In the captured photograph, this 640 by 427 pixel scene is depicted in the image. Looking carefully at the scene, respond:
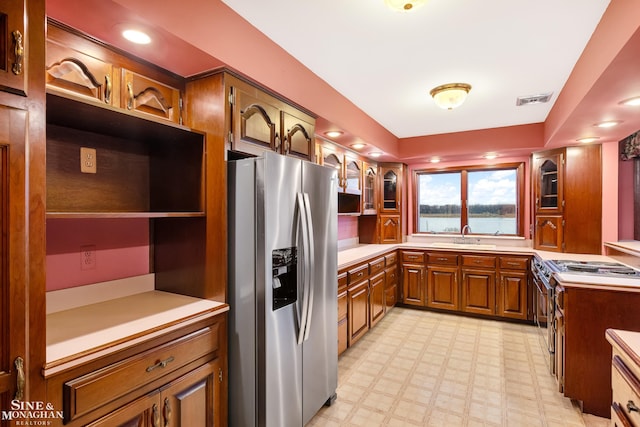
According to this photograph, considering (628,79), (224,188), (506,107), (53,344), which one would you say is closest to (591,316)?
(628,79)

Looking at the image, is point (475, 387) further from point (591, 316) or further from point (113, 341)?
point (113, 341)

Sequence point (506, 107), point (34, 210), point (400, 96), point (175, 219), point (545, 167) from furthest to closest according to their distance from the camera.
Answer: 1. point (545, 167)
2. point (506, 107)
3. point (400, 96)
4. point (175, 219)
5. point (34, 210)

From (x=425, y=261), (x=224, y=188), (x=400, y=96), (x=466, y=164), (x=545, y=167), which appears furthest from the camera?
(x=466, y=164)

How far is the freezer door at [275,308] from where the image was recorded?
1729 mm

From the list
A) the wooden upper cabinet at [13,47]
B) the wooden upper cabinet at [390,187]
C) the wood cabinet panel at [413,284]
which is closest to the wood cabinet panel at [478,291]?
the wood cabinet panel at [413,284]

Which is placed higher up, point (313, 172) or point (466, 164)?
point (466, 164)

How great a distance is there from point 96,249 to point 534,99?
12.5ft

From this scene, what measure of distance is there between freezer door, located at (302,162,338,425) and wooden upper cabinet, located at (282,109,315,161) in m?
0.35

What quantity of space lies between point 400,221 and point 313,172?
3.19m

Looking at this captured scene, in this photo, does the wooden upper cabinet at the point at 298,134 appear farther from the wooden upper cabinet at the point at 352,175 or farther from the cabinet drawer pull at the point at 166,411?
the cabinet drawer pull at the point at 166,411

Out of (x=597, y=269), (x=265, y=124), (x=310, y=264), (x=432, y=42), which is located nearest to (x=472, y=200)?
(x=597, y=269)

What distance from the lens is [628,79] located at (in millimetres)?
1853

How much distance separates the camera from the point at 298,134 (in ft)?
8.18

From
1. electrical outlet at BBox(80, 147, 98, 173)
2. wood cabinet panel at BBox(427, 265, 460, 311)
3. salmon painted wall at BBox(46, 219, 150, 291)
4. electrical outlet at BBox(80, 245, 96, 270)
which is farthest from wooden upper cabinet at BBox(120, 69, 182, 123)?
wood cabinet panel at BBox(427, 265, 460, 311)
